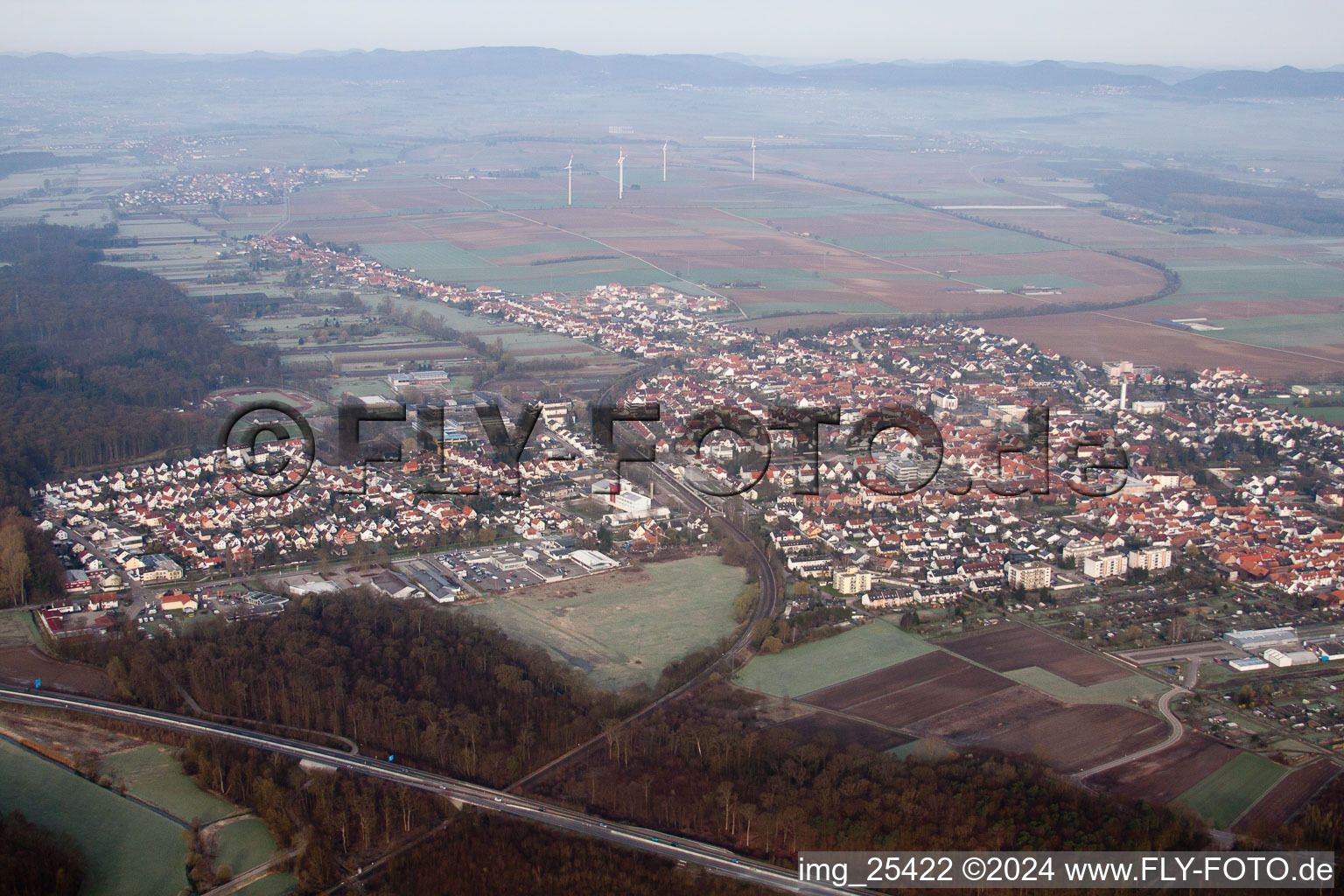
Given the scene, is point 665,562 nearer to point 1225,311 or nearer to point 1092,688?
point 1092,688

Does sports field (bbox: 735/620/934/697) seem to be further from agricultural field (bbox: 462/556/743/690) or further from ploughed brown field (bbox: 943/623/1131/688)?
agricultural field (bbox: 462/556/743/690)

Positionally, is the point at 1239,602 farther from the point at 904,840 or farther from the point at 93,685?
the point at 93,685

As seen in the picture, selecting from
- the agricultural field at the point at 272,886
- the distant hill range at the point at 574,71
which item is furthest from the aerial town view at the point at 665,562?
the distant hill range at the point at 574,71

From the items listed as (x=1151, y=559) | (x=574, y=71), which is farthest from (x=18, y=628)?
(x=574, y=71)

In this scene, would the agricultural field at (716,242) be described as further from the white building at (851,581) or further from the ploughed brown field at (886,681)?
the ploughed brown field at (886,681)

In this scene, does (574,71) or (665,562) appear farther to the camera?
(574,71)

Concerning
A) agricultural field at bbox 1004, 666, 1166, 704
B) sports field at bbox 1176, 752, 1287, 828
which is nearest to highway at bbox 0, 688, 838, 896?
sports field at bbox 1176, 752, 1287, 828
